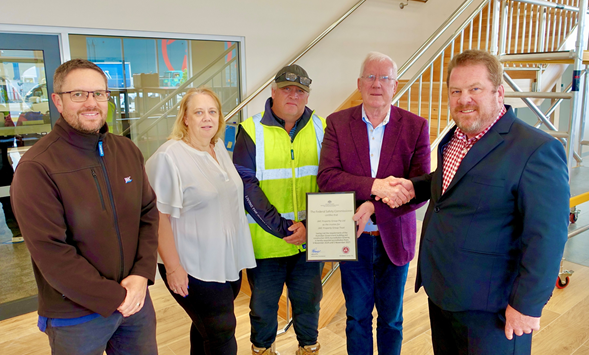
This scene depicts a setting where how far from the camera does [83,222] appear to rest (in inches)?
56.3

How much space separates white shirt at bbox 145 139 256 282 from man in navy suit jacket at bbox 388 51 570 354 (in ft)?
2.85

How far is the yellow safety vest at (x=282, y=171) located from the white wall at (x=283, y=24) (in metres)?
2.04

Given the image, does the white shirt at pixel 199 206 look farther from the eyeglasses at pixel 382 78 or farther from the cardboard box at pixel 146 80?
the cardboard box at pixel 146 80

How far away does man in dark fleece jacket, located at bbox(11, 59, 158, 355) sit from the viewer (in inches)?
52.9

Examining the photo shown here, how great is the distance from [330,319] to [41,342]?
6.54 feet

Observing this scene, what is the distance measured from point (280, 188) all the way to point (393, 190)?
557 millimetres

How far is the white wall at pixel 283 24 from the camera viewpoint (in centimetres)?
330

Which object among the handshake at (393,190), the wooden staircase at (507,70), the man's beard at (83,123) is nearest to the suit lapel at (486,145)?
the handshake at (393,190)

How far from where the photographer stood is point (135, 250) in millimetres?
1620

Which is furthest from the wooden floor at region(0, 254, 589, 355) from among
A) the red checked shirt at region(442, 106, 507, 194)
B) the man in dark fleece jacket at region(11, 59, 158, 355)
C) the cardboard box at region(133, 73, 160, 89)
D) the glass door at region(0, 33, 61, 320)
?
the cardboard box at region(133, 73, 160, 89)

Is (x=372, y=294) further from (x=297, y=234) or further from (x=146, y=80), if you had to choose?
(x=146, y=80)

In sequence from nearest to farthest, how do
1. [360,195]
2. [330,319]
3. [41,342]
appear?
[360,195]
[41,342]
[330,319]

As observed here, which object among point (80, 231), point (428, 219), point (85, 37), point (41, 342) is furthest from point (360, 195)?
point (85, 37)

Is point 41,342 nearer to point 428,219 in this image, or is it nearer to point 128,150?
point 128,150
